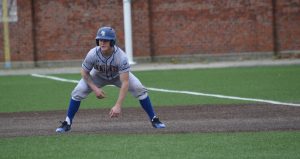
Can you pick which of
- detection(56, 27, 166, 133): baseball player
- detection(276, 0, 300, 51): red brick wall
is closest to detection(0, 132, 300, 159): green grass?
detection(56, 27, 166, 133): baseball player

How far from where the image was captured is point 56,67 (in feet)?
95.1

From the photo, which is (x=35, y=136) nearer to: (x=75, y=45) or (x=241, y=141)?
(x=241, y=141)

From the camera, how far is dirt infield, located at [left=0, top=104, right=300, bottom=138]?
11.3 meters

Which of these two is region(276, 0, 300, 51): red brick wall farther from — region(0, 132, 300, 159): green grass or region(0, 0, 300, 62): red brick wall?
region(0, 132, 300, 159): green grass

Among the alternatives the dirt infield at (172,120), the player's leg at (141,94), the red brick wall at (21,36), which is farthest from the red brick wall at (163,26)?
the player's leg at (141,94)

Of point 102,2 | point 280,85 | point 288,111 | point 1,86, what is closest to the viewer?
point 288,111

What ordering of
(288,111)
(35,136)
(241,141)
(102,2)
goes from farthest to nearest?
(102,2) → (288,111) → (35,136) → (241,141)

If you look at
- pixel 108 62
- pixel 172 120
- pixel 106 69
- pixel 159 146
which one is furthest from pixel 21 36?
pixel 159 146

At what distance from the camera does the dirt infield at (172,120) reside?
11328 mm

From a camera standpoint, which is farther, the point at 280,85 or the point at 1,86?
the point at 1,86

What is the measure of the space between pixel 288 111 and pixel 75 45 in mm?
16548

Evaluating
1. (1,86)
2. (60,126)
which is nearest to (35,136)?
(60,126)

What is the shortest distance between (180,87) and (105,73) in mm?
8060

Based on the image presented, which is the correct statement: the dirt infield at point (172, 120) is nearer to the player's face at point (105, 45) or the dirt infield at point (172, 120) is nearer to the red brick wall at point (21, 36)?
the player's face at point (105, 45)
